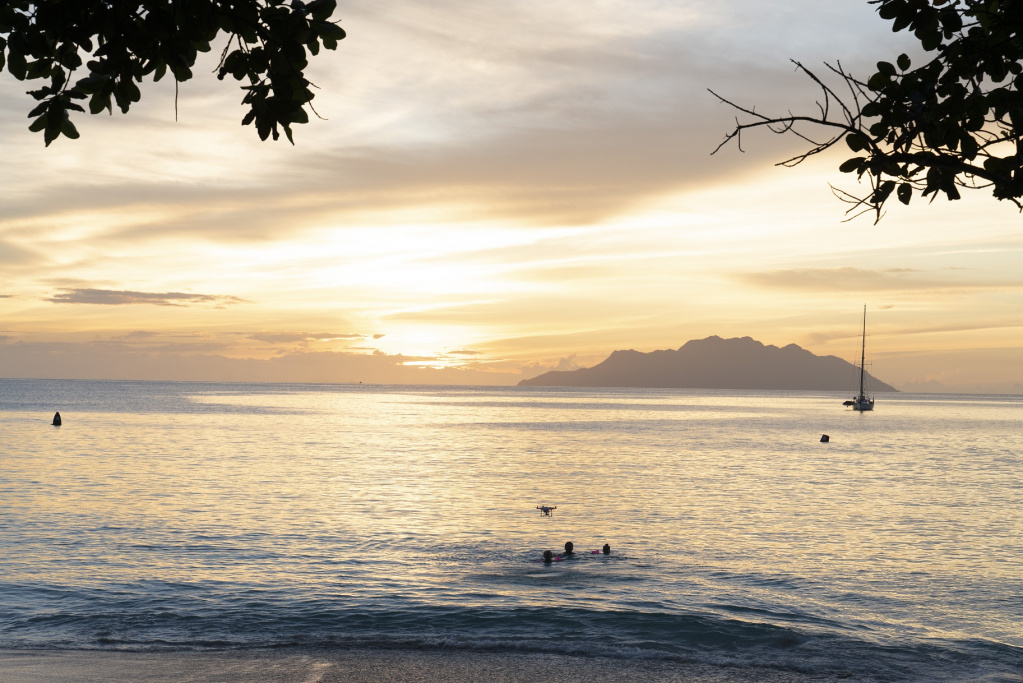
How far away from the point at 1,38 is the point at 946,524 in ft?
147

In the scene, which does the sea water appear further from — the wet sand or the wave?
the wet sand

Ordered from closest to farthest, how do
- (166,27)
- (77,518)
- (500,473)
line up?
1. (166,27)
2. (77,518)
3. (500,473)

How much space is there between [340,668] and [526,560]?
44.0 ft

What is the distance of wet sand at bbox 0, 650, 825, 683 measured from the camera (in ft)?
55.7

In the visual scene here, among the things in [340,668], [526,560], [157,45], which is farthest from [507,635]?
[157,45]

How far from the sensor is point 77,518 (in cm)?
3806

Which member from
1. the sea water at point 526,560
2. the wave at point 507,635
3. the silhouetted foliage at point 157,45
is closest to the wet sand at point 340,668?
the wave at point 507,635

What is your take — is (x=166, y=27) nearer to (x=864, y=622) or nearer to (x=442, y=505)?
(x=864, y=622)

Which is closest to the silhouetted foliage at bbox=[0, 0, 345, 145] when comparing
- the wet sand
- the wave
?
the wet sand

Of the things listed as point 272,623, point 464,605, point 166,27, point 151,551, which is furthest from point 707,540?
point 166,27

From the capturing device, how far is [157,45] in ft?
21.4

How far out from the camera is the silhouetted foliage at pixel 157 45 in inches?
240

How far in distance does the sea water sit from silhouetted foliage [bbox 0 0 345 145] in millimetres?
16542

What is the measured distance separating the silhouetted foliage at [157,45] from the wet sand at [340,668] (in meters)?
13.9
